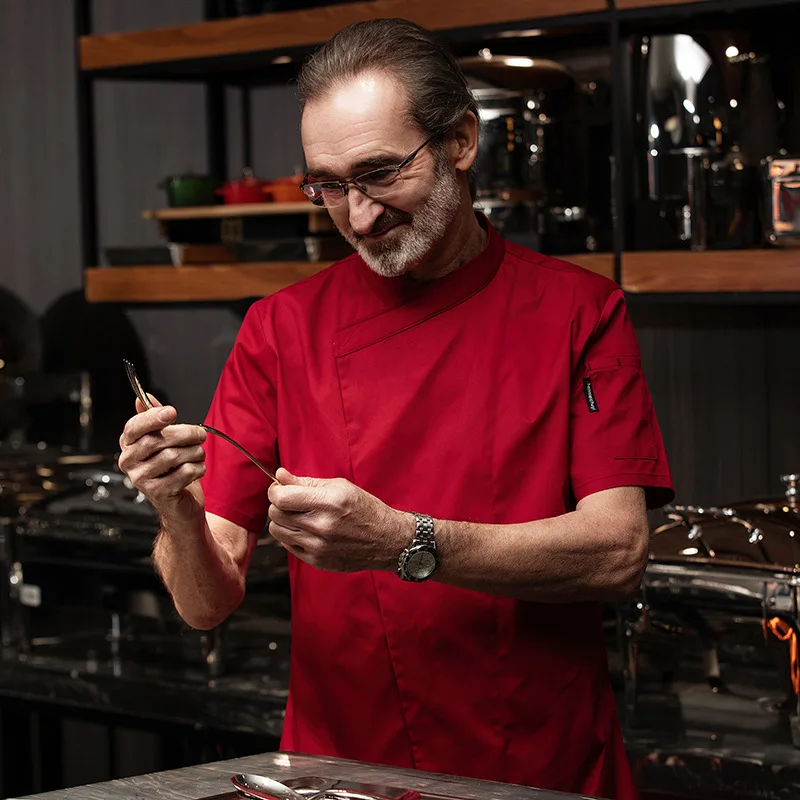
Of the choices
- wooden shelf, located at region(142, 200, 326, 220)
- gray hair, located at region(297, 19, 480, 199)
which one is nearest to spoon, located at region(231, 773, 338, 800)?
gray hair, located at region(297, 19, 480, 199)

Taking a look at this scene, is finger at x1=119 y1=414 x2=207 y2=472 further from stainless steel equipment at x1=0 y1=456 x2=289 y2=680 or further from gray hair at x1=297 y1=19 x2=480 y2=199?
stainless steel equipment at x1=0 y1=456 x2=289 y2=680

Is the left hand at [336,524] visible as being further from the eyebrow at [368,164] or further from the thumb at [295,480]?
the eyebrow at [368,164]

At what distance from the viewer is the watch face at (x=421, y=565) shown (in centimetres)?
132

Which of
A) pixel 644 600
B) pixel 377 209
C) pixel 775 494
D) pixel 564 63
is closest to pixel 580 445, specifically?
pixel 377 209

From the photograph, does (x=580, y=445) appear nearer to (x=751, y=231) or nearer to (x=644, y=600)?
(x=644, y=600)

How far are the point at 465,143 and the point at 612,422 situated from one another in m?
0.37

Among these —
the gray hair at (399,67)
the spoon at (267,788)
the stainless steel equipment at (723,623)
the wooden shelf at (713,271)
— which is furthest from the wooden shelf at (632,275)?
the spoon at (267,788)

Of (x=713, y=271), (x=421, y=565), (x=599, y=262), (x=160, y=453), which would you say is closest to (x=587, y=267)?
(x=599, y=262)

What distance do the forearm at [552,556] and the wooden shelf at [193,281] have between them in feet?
3.71

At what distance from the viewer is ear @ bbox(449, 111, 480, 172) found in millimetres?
1530

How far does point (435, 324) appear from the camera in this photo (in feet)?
5.12

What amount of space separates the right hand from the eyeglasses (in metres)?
0.32

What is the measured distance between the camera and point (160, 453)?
4.19 feet

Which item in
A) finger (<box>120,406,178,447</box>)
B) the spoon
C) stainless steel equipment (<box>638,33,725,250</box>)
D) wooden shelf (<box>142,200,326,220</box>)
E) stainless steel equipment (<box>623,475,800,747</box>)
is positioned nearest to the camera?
the spoon
